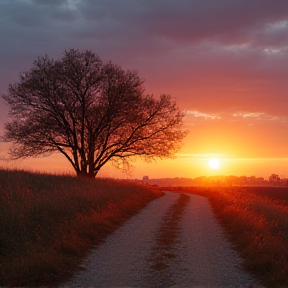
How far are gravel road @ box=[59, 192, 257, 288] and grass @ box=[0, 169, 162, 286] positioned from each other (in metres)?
0.52

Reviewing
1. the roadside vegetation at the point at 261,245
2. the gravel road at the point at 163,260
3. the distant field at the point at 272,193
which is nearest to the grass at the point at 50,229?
the gravel road at the point at 163,260

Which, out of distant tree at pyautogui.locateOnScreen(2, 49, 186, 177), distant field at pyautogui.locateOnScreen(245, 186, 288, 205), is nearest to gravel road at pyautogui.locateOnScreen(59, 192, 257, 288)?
distant tree at pyautogui.locateOnScreen(2, 49, 186, 177)

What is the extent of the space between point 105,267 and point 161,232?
16.9 ft

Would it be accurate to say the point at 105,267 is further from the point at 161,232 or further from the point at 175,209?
the point at 175,209

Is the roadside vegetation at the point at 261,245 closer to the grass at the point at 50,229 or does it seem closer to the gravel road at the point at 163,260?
the gravel road at the point at 163,260

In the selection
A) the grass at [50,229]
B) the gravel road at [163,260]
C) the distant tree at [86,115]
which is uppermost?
the distant tree at [86,115]

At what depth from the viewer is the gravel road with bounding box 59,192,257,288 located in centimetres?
874

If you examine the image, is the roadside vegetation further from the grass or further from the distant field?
the distant field

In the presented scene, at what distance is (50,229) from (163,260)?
4.15 m

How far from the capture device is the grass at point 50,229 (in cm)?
908

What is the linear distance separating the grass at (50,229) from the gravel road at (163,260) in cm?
52

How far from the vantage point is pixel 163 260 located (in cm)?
1051

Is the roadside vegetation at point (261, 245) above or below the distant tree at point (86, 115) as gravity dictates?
below

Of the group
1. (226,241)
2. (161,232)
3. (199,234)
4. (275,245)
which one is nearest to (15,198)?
(161,232)
